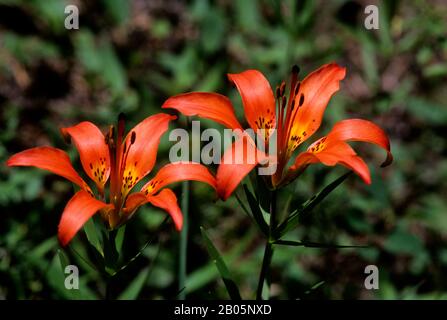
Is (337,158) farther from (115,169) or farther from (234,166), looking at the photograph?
(115,169)

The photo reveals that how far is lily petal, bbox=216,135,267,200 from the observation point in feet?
3.81

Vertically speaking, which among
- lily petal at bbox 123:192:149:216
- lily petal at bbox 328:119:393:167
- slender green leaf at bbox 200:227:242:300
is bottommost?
slender green leaf at bbox 200:227:242:300

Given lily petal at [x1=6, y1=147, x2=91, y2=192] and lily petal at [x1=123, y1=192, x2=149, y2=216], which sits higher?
lily petal at [x1=6, y1=147, x2=91, y2=192]

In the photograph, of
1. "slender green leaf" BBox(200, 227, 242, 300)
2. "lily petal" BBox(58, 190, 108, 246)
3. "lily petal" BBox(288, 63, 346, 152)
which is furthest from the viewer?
"lily petal" BBox(288, 63, 346, 152)

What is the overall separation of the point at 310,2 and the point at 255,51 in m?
0.55

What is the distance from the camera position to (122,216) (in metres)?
1.35

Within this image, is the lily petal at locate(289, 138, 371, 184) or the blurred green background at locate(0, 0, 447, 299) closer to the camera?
the lily petal at locate(289, 138, 371, 184)

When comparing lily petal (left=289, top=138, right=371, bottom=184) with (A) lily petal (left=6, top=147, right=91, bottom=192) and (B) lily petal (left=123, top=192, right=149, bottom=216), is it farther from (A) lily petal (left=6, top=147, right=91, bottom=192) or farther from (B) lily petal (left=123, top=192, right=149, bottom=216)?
(A) lily petal (left=6, top=147, right=91, bottom=192)

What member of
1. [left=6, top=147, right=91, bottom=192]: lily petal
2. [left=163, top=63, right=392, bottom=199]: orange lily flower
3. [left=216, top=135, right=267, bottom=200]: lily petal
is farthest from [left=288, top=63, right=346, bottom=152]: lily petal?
[left=6, top=147, right=91, bottom=192]: lily petal

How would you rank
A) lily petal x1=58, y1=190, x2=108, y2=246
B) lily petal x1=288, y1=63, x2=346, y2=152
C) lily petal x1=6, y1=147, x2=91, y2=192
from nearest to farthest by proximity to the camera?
lily petal x1=58, y1=190, x2=108, y2=246 < lily petal x1=6, y1=147, x2=91, y2=192 < lily petal x1=288, y1=63, x2=346, y2=152

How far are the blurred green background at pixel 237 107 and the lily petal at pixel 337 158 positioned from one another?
671mm

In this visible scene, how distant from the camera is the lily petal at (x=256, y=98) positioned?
4.74ft

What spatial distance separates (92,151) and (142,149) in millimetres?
113
